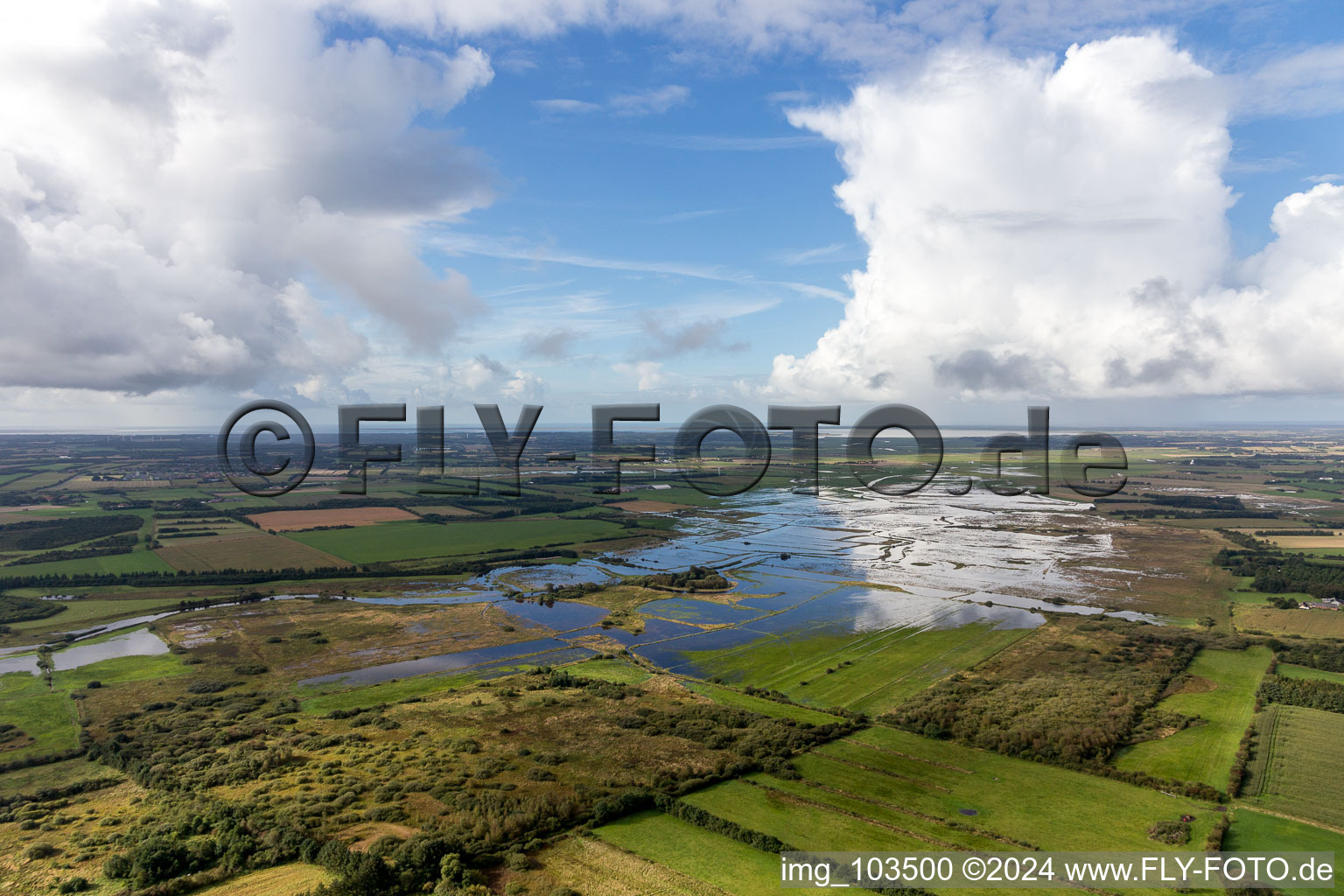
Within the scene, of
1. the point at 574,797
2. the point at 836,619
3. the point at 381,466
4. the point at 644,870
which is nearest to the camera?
the point at 644,870

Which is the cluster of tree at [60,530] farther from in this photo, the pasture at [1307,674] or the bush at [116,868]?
the pasture at [1307,674]

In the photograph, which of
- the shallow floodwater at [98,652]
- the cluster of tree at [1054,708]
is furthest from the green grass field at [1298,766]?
the shallow floodwater at [98,652]

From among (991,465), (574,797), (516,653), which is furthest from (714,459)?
(574,797)

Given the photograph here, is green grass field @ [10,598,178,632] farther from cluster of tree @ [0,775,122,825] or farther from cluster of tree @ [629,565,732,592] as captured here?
cluster of tree @ [629,565,732,592]

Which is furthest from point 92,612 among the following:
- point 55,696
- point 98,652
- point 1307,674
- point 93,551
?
point 1307,674

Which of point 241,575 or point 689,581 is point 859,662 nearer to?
point 689,581

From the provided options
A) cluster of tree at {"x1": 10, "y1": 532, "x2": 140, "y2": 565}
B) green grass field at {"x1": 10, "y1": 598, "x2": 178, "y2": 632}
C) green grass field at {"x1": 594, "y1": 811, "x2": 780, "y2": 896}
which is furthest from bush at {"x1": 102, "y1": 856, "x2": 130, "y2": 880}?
cluster of tree at {"x1": 10, "y1": 532, "x2": 140, "y2": 565}

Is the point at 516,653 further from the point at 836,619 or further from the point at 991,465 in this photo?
the point at 991,465

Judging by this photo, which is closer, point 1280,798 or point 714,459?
point 1280,798
